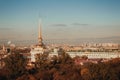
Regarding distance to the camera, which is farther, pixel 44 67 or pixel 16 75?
pixel 44 67

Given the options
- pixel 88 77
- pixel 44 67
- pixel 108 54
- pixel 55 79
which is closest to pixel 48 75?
pixel 55 79

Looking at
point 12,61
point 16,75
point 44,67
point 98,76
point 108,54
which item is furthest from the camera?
point 108,54

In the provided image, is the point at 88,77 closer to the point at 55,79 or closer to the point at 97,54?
the point at 55,79

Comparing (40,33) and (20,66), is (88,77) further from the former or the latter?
(40,33)

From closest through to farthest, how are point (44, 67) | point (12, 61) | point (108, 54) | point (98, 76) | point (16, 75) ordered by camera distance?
point (98, 76) < point (16, 75) < point (12, 61) < point (44, 67) < point (108, 54)

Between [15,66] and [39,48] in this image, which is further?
[39,48]

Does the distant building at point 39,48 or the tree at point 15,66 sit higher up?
the tree at point 15,66

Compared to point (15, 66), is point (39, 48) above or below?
below

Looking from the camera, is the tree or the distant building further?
the distant building

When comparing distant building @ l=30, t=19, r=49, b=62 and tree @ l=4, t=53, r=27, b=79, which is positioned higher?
tree @ l=4, t=53, r=27, b=79

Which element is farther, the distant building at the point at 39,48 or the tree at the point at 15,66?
the distant building at the point at 39,48
